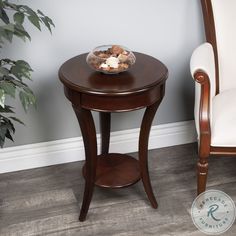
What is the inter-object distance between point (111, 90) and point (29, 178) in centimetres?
86

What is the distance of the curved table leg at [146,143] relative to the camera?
1.85m

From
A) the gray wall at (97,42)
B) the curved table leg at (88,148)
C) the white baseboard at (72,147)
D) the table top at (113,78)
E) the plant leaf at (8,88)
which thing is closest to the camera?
the plant leaf at (8,88)

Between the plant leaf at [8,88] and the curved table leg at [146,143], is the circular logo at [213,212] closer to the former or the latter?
the curved table leg at [146,143]

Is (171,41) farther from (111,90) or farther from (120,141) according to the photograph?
(111,90)

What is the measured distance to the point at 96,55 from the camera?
5.97ft

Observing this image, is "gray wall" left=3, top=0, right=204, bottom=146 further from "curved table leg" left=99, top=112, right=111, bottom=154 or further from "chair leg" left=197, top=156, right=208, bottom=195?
"chair leg" left=197, top=156, right=208, bottom=195

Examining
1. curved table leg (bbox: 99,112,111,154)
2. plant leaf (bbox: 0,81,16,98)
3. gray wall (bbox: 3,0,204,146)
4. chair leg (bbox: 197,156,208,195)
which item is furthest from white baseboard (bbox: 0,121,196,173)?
plant leaf (bbox: 0,81,16,98)

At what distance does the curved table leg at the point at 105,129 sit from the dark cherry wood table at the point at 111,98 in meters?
0.18

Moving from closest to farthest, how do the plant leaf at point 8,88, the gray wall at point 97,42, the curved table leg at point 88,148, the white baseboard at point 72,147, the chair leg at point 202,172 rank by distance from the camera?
the plant leaf at point 8,88, the curved table leg at point 88,148, the chair leg at point 202,172, the gray wall at point 97,42, the white baseboard at point 72,147

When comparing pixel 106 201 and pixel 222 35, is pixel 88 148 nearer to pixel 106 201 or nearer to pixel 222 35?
pixel 106 201

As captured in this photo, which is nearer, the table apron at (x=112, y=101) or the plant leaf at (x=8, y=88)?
the plant leaf at (x=8, y=88)

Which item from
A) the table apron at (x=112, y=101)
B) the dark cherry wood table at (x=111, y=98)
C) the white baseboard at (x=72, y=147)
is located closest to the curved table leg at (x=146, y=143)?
the dark cherry wood table at (x=111, y=98)

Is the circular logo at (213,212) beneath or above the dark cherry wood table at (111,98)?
beneath

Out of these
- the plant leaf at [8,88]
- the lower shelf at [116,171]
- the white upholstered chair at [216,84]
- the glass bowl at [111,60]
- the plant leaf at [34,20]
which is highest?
the plant leaf at [34,20]
